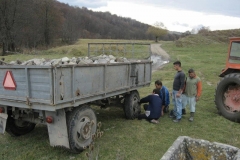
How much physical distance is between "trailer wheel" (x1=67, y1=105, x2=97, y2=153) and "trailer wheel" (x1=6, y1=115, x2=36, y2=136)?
1.70m

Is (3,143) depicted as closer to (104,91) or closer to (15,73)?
(15,73)

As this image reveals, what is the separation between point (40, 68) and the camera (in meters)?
3.94

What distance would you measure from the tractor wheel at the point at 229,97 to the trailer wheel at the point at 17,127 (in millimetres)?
5129

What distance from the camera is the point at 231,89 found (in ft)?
22.5

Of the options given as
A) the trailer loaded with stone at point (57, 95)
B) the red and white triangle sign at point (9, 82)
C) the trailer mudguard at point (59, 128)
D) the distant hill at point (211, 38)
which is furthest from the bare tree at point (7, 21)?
the trailer mudguard at point (59, 128)

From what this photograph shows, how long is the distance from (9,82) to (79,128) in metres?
1.51

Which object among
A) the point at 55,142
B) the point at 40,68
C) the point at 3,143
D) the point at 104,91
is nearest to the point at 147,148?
the point at 104,91

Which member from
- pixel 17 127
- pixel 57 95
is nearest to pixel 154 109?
pixel 57 95

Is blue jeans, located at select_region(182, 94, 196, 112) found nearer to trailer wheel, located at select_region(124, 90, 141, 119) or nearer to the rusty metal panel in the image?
trailer wheel, located at select_region(124, 90, 141, 119)

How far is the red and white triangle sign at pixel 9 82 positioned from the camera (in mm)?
4321

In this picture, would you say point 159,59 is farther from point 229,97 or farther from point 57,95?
point 57,95

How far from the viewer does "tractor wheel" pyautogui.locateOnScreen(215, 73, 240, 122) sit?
21.6 ft

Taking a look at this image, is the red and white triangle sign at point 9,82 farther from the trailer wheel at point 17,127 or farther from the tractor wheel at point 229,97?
the tractor wheel at point 229,97

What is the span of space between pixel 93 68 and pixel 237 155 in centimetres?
312
